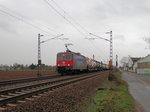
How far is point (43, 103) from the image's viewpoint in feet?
21.7

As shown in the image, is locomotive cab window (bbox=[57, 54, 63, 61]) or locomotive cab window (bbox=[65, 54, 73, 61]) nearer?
locomotive cab window (bbox=[65, 54, 73, 61])

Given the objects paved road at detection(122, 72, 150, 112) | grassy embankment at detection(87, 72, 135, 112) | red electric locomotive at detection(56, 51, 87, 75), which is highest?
red electric locomotive at detection(56, 51, 87, 75)

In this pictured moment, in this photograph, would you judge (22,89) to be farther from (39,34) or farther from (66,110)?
(39,34)

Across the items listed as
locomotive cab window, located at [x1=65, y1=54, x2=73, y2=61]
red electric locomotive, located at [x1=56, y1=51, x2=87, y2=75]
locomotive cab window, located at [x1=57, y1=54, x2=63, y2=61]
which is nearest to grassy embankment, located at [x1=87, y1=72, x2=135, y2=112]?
red electric locomotive, located at [x1=56, y1=51, x2=87, y2=75]

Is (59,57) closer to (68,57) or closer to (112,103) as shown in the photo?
(68,57)

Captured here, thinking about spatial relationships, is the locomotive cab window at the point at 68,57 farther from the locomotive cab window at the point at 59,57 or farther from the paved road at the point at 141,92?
the paved road at the point at 141,92

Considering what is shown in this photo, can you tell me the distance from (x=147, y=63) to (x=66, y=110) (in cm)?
5261

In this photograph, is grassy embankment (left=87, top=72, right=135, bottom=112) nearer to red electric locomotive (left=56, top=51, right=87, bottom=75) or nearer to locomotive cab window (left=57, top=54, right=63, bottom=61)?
red electric locomotive (left=56, top=51, right=87, bottom=75)

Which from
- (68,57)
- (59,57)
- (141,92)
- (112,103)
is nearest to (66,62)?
(68,57)

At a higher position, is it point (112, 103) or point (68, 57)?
point (68, 57)

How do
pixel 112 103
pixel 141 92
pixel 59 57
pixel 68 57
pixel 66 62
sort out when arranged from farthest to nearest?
1. pixel 59 57
2. pixel 68 57
3. pixel 66 62
4. pixel 141 92
5. pixel 112 103

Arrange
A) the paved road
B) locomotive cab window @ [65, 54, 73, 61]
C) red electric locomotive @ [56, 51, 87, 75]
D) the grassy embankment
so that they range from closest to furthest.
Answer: the grassy embankment, the paved road, red electric locomotive @ [56, 51, 87, 75], locomotive cab window @ [65, 54, 73, 61]

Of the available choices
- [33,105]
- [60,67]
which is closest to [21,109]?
[33,105]

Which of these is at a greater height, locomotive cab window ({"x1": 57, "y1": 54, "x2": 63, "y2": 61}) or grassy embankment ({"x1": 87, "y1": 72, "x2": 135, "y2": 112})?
locomotive cab window ({"x1": 57, "y1": 54, "x2": 63, "y2": 61})
